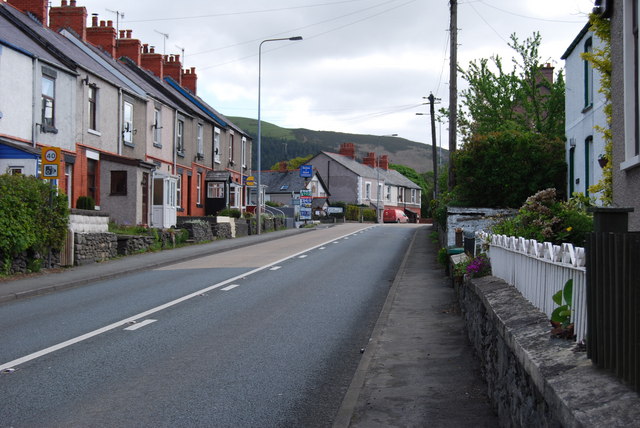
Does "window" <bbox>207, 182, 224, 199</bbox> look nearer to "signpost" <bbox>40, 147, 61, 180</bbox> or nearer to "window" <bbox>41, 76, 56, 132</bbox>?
"window" <bbox>41, 76, 56, 132</bbox>

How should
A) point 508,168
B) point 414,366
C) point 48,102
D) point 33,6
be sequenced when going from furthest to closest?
point 33,6 → point 48,102 → point 508,168 → point 414,366

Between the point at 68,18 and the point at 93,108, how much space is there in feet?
22.4

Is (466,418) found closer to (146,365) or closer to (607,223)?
(607,223)

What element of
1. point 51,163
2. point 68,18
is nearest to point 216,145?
point 68,18

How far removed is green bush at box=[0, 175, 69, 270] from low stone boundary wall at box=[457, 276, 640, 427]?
42.0 feet

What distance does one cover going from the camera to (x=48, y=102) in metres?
23.8

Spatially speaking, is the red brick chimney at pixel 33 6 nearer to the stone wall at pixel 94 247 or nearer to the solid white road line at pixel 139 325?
the stone wall at pixel 94 247

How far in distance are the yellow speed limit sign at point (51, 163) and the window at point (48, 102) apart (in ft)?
22.5

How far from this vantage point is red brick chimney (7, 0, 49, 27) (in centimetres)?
2800

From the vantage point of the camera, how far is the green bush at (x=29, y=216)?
52.1ft

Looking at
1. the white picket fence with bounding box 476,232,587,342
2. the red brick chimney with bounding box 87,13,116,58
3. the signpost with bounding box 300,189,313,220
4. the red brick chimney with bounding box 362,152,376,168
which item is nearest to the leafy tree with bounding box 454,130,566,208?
the white picket fence with bounding box 476,232,587,342

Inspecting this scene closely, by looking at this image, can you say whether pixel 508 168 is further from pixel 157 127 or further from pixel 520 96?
pixel 157 127

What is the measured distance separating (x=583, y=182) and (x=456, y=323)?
9.00 metres

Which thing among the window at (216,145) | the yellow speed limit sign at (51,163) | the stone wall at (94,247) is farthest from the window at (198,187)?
the yellow speed limit sign at (51,163)
